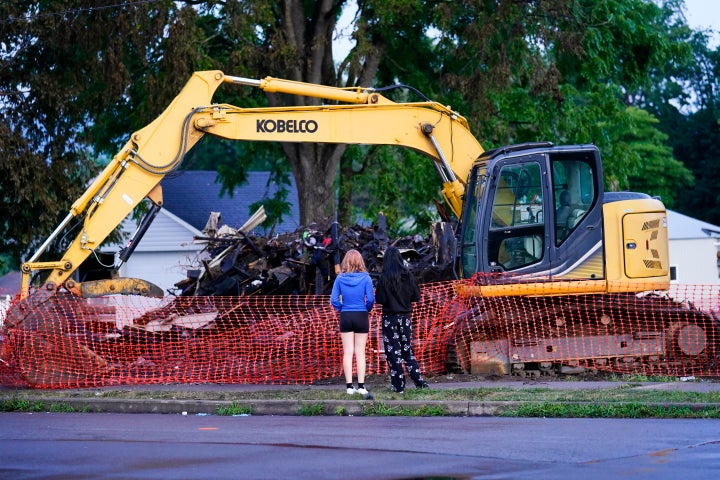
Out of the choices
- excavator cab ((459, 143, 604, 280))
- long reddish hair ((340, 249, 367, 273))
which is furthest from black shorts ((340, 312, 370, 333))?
excavator cab ((459, 143, 604, 280))

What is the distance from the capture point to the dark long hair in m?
14.1

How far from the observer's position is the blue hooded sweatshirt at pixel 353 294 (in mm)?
13930

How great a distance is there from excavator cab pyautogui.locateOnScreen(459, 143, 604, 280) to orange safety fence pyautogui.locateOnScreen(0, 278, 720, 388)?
0.37 meters

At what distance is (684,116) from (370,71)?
54.5m

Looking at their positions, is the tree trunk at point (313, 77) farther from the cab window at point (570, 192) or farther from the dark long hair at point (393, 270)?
the dark long hair at point (393, 270)

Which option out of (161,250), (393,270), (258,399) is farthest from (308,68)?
(258,399)

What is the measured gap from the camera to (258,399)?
1362cm

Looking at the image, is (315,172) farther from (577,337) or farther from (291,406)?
(291,406)

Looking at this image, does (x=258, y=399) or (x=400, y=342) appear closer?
(x=258, y=399)

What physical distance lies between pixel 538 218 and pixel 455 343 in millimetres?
2069

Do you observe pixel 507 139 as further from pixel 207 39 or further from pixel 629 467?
pixel 629 467

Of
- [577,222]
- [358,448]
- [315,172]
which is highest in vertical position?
[315,172]

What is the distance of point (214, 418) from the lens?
1295 cm

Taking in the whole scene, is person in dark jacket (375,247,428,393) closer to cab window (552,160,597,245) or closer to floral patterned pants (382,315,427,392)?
floral patterned pants (382,315,427,392)
